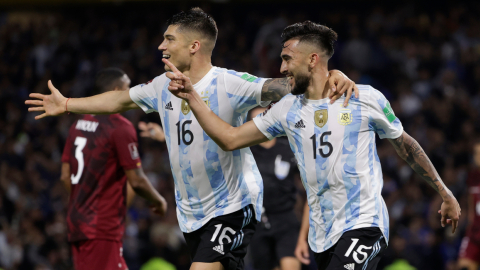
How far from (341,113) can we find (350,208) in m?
0.60

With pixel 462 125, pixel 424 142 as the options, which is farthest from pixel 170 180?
pixel 462 125

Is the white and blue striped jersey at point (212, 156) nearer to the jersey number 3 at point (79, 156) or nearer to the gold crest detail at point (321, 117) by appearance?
the gold crest detail at point (321, 117)

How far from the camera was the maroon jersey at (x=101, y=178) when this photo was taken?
4.91 m

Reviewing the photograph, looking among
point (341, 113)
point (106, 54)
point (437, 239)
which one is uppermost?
point (106, 54)

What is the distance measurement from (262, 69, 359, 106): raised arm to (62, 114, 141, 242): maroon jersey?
5.57 feet

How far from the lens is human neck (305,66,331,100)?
3.58m

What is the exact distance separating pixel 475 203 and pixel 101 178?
5.16 meters

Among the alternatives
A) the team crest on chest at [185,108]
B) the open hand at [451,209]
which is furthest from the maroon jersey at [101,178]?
the open hand at [451,209]

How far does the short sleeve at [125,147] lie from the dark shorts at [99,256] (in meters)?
0.72

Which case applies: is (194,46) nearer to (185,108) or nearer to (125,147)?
(185,108)

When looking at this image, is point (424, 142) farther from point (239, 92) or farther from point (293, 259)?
point (239, 92)

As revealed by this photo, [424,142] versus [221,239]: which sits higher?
[221,239]

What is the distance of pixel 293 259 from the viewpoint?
597 cm

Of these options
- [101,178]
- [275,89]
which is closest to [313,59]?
[275,89]
